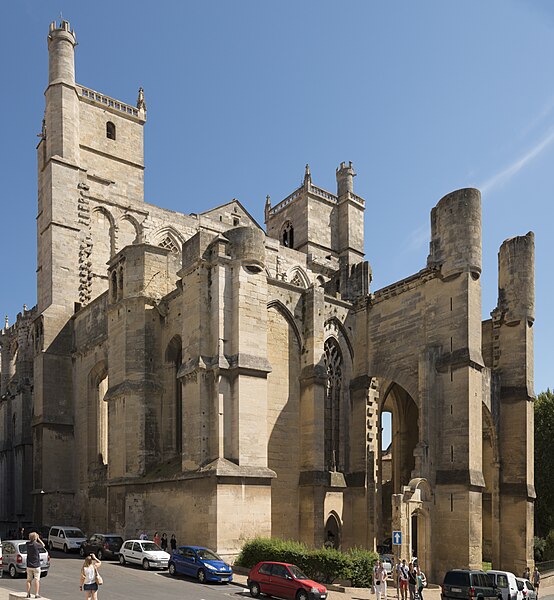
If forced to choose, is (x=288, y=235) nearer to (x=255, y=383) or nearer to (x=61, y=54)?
(x=61, y=54)

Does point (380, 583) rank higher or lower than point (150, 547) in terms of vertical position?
lower

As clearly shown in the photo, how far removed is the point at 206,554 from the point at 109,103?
1098 inches

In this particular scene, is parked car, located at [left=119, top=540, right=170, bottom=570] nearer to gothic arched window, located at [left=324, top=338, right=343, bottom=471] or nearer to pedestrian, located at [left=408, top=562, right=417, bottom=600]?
pedestrian, located at [left=408, top=562, right=417, bottom=600]

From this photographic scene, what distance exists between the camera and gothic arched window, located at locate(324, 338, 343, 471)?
89.1 ft

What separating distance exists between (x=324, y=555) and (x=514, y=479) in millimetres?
12822

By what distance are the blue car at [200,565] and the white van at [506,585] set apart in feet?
24.8

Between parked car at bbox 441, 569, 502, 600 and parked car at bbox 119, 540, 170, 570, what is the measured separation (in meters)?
8.49

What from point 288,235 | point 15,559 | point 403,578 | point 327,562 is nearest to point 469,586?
A: point 403,578

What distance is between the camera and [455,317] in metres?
24.4

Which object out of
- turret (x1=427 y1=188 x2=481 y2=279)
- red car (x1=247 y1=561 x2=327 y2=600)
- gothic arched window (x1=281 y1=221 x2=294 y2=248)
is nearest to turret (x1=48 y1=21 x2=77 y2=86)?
gothic arched window (x1=281 y1=221 x2=294 y2=248)

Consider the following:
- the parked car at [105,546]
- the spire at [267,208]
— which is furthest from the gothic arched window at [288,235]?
the parked car at [105,546]

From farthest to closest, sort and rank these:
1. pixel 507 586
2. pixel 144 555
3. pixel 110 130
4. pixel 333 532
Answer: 1. pixel 110 130
2. pixel 333 532
3. pixel 144 555
4. pixel 507 586

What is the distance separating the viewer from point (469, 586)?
1781 centimetres

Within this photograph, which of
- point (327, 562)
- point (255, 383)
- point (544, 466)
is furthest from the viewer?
point (544, 466)
